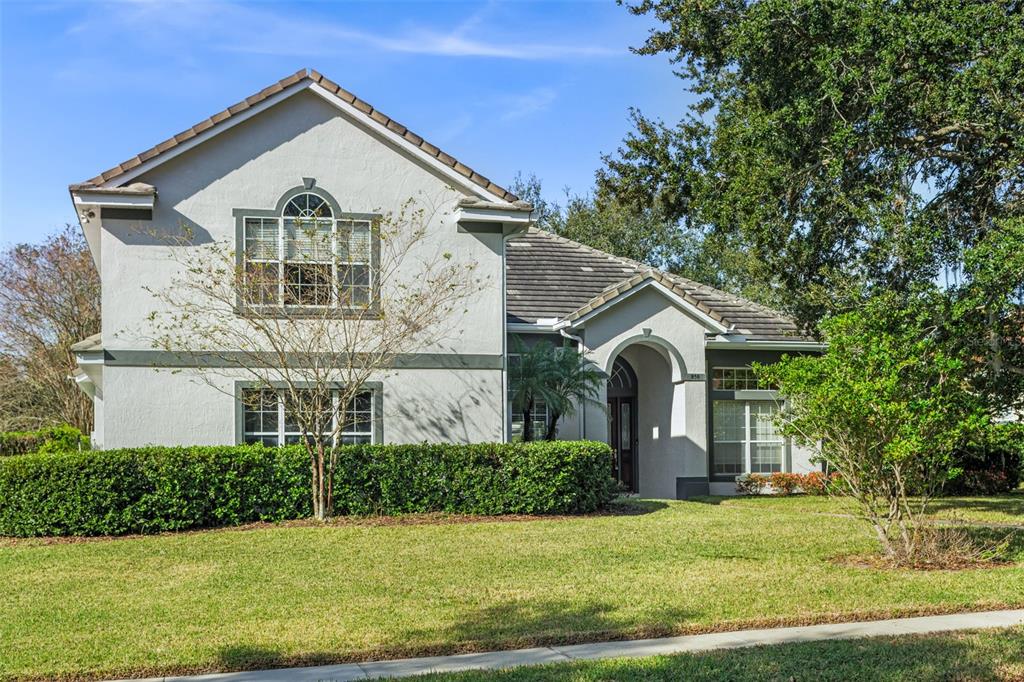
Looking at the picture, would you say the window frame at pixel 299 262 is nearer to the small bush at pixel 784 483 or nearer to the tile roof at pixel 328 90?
the tile roof at pixel 328 90

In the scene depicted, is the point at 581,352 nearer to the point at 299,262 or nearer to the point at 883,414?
the point at 299,262

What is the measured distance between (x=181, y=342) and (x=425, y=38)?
724 cm

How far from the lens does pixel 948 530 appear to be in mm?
13148

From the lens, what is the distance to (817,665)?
7.72 metres

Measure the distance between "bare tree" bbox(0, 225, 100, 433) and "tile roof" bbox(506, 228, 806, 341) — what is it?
19.8m

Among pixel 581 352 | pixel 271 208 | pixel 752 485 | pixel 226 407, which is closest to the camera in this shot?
pixel 226 407

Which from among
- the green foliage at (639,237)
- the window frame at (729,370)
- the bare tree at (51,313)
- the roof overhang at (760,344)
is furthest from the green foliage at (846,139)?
the bare tree at (51,313)

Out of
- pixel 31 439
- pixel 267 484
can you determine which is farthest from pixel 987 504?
pixel 31 439

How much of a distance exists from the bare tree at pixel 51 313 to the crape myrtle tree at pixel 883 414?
31339 millimetres

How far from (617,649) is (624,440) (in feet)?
52.9

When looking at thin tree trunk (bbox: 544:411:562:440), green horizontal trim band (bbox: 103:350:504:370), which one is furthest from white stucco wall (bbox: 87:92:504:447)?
thin tree trunk (bbox: 544:411:562:440)

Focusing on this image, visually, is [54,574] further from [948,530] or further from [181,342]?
[948,530]

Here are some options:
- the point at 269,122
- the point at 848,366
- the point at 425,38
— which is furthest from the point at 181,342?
the point at 848,366

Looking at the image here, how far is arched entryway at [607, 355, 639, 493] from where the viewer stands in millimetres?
24188
